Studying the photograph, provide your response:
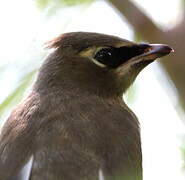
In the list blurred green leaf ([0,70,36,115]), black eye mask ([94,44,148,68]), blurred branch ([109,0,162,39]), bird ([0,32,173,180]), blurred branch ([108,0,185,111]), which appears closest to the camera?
bird ([0,32,173,180])

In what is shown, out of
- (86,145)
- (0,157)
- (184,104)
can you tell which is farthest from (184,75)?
(0,157)

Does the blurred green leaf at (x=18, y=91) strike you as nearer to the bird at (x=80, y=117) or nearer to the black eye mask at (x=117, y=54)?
the bird at (x=80, y=117)

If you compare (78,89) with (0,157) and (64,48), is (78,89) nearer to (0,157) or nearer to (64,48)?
(64,48)

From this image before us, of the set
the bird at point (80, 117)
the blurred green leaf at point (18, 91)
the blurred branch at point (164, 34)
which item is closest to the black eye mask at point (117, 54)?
the bird at point (80, 117)

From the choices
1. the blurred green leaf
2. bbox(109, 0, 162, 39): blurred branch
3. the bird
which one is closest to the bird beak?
the bird

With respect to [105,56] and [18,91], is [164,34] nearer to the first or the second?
[105,56]

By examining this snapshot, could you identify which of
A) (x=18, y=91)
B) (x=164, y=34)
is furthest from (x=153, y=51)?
(x=18, y=91)

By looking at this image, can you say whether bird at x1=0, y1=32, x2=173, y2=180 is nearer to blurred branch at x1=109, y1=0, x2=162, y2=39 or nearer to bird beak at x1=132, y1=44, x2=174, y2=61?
bird beak at x1=132, y1=44, x2=174, y2=61

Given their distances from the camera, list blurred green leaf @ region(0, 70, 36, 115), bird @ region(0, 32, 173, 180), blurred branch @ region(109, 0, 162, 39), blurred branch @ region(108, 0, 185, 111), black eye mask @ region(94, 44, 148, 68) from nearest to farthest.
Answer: bird @ region(0, 32, 173, 180) < blurred branch @ region(108, 0, 185, 111) < blurred green leaf @ region(0, 70, 36, 115) < blurred branch @ region(109, 0, 162, 39) < black eye mask @ region(94, 44, 148, 68)
